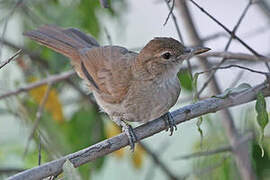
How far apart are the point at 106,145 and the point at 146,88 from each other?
1.14 meters

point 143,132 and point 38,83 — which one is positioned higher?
point 38,83

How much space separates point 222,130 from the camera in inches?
173

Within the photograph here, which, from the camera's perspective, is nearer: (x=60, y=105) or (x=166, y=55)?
(x=166, y=55)

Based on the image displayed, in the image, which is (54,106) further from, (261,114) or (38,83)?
(261,114)

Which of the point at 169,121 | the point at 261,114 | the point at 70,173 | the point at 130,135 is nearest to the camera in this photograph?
the point at 70,173

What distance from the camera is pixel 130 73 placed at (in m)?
4.02

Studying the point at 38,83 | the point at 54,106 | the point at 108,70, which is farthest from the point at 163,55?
the point at 54,106

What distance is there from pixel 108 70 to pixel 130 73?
19cm

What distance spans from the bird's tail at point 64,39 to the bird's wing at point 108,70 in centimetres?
9

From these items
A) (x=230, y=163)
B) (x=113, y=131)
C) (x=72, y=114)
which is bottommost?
(x=230, y=163)

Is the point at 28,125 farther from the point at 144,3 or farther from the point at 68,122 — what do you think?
the point at 144,3

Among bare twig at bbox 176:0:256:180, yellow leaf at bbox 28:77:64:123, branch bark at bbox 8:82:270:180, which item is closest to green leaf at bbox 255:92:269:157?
branch bark at bbox 8:82:270:180

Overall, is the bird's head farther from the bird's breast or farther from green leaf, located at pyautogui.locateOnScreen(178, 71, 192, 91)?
green leaf, located at pyautogui.locateOnScreen(178, 71, 192, 91)

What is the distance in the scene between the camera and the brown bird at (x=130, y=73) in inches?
147
